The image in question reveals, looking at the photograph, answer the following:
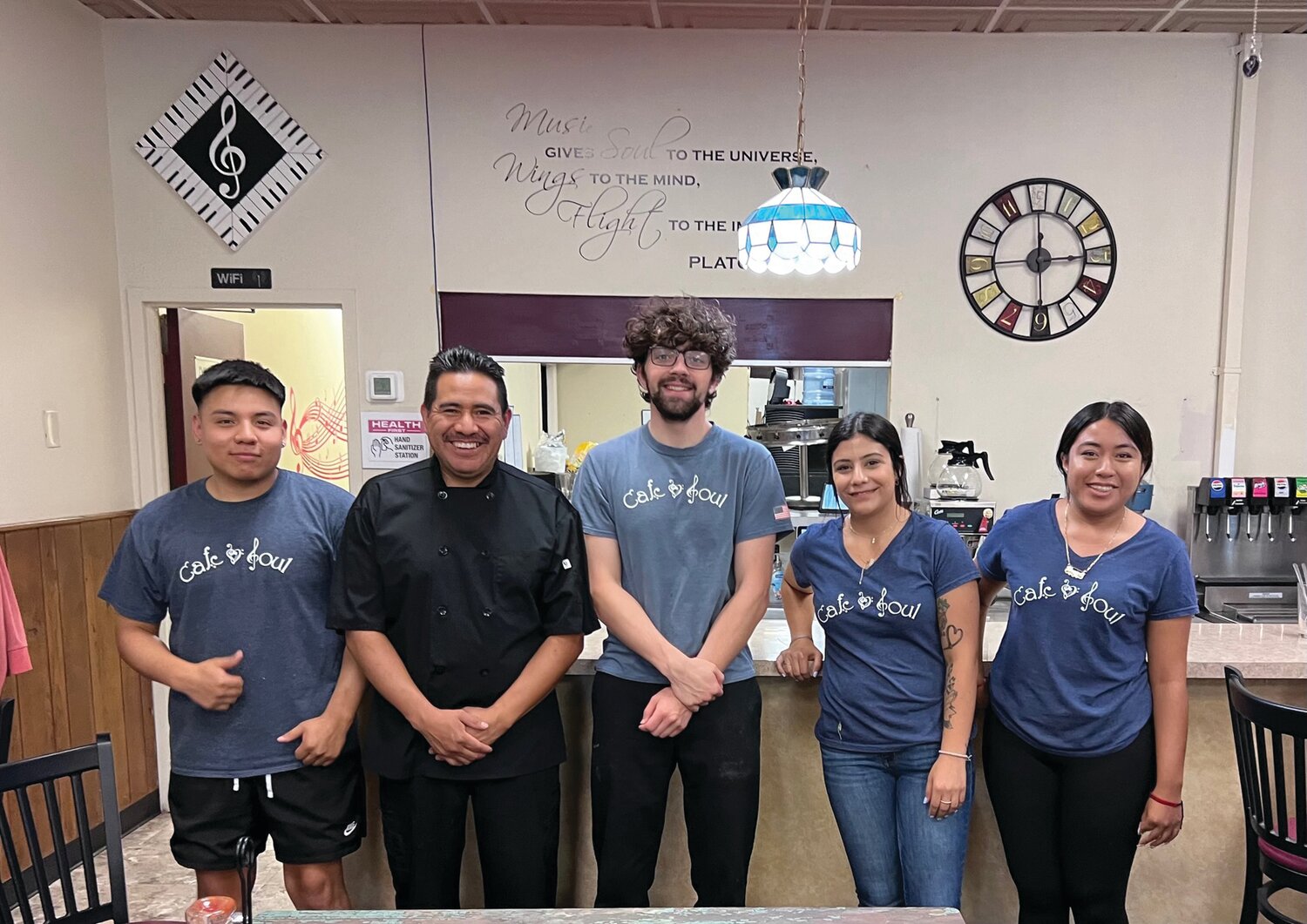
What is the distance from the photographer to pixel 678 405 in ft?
5.15

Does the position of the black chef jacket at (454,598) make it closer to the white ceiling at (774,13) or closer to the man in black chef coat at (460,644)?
the man in black chef coat at (460,644)

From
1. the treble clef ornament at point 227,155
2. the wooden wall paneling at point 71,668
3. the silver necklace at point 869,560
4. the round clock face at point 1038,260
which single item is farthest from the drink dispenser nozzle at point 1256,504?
the wooden wall paneling at point 71,668

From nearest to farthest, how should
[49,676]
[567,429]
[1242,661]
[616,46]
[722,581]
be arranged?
[722,581], [1242,661], [49,676], [616,46], [567,429]

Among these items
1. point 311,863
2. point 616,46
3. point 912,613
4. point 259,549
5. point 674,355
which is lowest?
point 311,863

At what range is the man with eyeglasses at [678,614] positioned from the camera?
154 cm

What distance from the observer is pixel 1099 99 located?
127 inches

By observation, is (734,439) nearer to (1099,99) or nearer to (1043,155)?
(1043,155)

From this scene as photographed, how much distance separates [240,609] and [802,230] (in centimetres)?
167

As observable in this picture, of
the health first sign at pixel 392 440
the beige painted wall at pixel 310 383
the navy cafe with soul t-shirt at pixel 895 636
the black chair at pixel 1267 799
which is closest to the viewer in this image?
the black chair at pixel 1267 799

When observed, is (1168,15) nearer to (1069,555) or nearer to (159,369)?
(1069,555)

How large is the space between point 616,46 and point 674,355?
223 cm

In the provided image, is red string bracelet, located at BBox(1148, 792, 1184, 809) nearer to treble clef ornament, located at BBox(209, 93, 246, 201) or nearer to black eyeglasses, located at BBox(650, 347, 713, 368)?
black eyeglasses, located at BBox(650, 347, 713, 368)

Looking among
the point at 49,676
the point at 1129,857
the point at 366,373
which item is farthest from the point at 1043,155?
the point at 49,676

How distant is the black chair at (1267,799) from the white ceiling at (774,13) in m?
2.67
